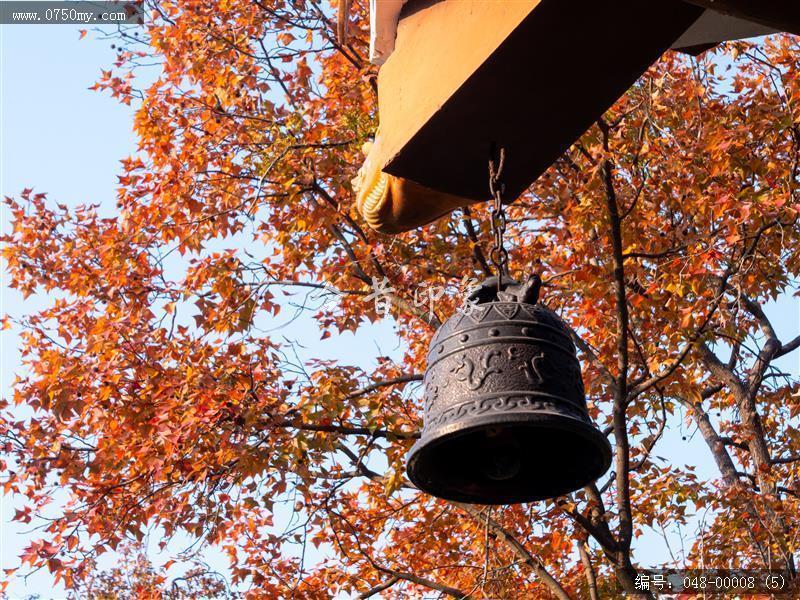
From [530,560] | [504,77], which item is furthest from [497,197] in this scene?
[530,560]

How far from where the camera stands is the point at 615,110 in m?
7.87

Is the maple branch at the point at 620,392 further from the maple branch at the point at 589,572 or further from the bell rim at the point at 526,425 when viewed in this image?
the bell rim at the point at 526,425

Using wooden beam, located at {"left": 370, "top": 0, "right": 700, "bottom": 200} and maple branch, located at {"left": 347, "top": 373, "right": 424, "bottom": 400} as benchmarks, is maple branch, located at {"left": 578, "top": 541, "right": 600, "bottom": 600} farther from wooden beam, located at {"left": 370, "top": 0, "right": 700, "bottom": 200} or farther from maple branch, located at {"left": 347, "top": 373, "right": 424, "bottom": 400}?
wooden beam, located at {"left": 370, "top": 0, "right": 700, "bottom": 200}

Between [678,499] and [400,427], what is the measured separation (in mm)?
2559

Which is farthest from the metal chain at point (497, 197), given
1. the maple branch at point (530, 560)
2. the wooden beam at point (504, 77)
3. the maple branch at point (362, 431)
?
the maple branch at point (362, 431)

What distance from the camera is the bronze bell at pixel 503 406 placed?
2537 millimetres

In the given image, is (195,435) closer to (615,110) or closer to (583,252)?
(583,252)

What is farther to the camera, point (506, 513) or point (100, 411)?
→ point (506, 513)

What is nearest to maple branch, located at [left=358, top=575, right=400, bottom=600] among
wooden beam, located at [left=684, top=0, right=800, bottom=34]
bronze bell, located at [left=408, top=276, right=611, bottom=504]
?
bronze bell, located at [left=408, top=276, right=611, bottom=504]

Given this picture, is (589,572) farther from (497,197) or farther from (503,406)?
(497,197)

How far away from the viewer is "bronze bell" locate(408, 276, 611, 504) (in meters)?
2.54

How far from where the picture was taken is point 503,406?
98.0 inches

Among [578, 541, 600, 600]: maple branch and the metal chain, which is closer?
the metal chain

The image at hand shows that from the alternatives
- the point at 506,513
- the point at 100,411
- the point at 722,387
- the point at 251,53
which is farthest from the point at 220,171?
the point at 722,387
